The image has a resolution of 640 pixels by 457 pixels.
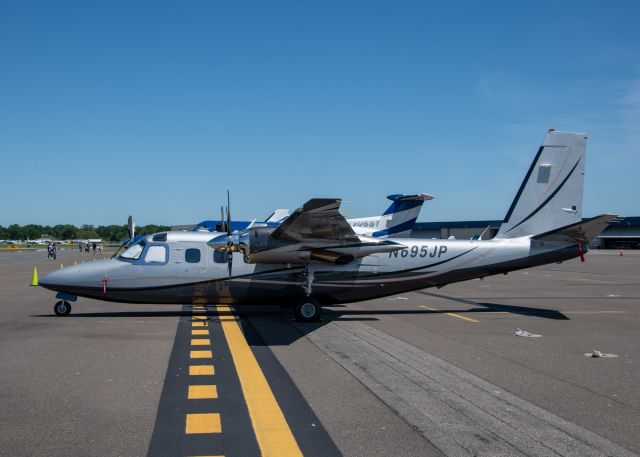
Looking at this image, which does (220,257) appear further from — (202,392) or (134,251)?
(202,392)

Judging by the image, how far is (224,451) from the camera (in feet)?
19.9

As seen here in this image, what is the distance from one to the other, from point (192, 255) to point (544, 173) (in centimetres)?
1104

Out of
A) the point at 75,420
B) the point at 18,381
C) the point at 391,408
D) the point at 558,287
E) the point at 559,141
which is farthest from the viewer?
the point at 558,287

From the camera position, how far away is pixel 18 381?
897 centimetres

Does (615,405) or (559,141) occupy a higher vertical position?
(559,141)

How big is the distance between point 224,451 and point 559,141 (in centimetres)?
1568

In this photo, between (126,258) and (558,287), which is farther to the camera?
(558,287)

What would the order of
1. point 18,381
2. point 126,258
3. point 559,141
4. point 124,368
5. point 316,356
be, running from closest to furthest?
point 18,381 → point 124,368 → point 316,356 → point 126,258 → point 559,141

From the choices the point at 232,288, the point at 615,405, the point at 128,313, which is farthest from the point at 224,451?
the point at 128,313

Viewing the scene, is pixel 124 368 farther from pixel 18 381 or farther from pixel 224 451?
pixel 224 451

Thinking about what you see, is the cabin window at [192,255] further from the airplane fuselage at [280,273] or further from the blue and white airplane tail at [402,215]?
the blue and white airplane tail at [402,215]

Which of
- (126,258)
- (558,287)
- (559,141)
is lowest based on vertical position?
(558,287)

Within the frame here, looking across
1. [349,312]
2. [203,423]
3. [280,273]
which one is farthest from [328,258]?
[203,423]

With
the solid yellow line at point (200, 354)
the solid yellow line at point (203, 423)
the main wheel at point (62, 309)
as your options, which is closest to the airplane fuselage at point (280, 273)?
the main wheel at point (62, 309)
